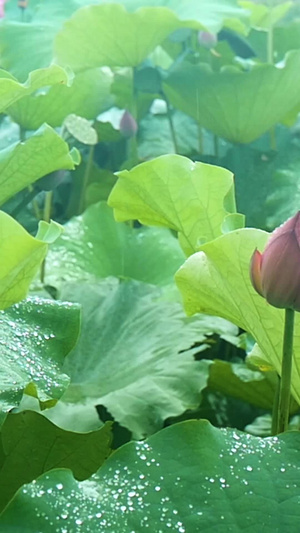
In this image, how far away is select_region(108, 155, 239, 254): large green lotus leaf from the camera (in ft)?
2.03

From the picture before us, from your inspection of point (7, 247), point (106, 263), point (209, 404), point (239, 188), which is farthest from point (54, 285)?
point (7, 247)

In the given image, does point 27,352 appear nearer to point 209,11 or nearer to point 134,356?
point 134,356

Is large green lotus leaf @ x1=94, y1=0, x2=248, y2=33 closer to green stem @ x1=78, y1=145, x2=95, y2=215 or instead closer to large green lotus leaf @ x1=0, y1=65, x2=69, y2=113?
green stem @ x1=78, y1=145, x2=95, y2=215

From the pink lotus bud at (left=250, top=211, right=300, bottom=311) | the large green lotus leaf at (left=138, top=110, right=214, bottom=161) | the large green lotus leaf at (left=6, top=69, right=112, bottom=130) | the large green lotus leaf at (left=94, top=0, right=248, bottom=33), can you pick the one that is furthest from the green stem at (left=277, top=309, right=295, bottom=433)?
the large green lotus leaf at (left=138, top=110, right=214, bottom=161)

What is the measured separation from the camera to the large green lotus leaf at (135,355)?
29.8 inches

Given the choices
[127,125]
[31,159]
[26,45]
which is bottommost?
[127,125]

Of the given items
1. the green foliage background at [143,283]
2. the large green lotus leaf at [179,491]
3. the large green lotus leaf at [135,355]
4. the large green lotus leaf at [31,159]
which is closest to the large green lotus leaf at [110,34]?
the green foliage background at [143,283]

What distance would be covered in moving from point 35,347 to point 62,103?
26.1 inches

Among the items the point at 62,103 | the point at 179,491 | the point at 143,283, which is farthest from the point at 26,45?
the point at 179,491

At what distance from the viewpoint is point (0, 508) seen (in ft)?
1.85

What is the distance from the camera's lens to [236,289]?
0.54 m

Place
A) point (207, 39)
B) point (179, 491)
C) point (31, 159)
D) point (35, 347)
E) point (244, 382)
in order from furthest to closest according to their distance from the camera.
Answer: point (207, 39), point (244, 382), point (31, 159), point (35, 347), point (179, 491)

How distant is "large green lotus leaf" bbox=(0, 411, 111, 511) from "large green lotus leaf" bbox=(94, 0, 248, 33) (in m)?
0.81

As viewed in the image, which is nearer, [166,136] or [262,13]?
[166,136]
